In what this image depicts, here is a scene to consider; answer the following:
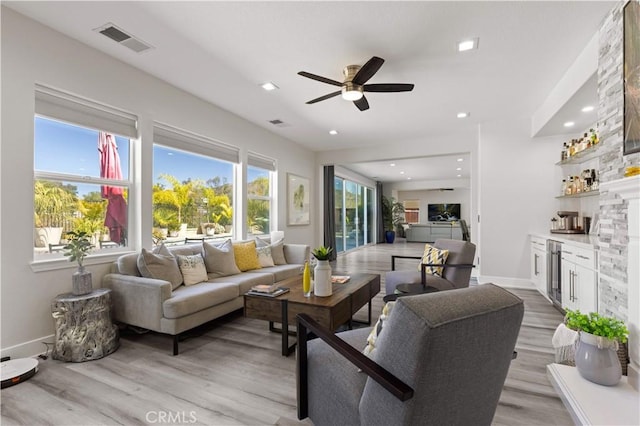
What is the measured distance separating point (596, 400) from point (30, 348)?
4043 mm

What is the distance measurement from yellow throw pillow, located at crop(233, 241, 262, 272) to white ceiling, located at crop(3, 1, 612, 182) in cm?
204

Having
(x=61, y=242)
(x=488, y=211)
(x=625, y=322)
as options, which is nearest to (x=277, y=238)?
(x=61, y=242)

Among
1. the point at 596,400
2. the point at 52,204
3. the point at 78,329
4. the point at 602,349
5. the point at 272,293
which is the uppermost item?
the point at 52,204

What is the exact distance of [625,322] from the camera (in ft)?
6.46

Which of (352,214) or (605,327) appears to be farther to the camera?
(352,214)

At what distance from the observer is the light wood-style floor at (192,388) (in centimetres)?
177

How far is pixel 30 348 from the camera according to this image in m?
2.48

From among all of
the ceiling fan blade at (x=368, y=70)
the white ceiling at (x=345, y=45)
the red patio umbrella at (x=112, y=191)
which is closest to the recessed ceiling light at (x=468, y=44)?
the white ceiling at (x=345, y=45)

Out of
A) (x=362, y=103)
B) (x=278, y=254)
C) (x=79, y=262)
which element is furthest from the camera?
(x=278, y=254)

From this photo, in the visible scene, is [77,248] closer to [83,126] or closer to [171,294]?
[171,294]

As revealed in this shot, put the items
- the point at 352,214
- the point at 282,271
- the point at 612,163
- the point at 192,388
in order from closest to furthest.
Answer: the point at 192,388 → the point at 612,163 → the point at 282,271 → the point at 352,214

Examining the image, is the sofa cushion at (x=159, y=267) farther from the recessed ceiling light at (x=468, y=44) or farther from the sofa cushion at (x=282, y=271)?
the recessed ceiling light at (x=468, y=44)

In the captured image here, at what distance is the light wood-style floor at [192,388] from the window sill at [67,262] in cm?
76

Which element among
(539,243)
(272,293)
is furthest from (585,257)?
(272,293)
